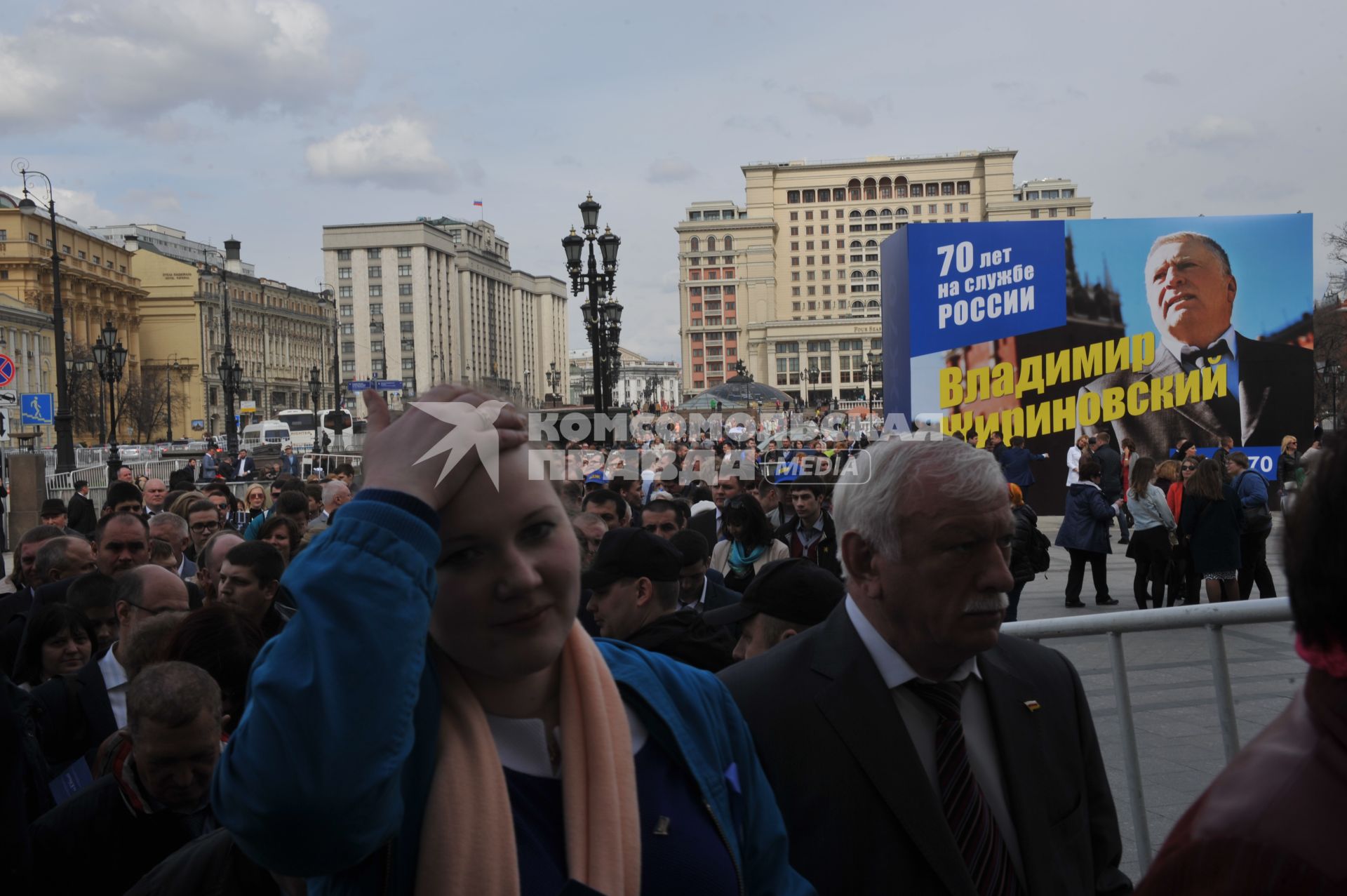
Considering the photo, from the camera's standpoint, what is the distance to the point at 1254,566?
38.5ft

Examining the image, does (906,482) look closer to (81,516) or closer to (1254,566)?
(1254,566)

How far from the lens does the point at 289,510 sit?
9.42 metres

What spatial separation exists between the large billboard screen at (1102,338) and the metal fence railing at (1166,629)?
1983 centimetres

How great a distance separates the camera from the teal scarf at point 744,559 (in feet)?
26.1

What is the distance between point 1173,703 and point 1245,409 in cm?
2229

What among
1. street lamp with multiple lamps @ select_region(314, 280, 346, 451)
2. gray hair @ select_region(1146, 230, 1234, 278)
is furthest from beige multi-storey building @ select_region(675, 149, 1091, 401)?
gray hair @ select_region(1146, 230, 1234, 278)

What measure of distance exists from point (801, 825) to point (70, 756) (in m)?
3.05

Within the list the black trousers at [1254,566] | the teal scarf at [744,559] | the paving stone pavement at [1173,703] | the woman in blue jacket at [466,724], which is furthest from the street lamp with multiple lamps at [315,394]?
the woman in blue jacket at [466,724]

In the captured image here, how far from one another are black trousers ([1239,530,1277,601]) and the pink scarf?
1162 centimetres

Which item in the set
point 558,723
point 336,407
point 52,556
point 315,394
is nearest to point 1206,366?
point 52,556

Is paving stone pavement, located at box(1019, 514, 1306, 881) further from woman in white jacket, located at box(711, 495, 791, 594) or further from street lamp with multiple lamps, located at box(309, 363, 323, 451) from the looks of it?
street lamp with multiple lamps, located at box(309, 363, 323, 451)

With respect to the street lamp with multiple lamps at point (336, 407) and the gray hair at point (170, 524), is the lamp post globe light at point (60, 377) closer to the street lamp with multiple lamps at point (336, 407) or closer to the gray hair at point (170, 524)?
the street lamp with multiple lamps at point (336, 407)

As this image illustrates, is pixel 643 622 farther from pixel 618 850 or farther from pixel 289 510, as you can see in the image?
pixel 289 510

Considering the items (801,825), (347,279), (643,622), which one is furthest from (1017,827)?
(347,279)
